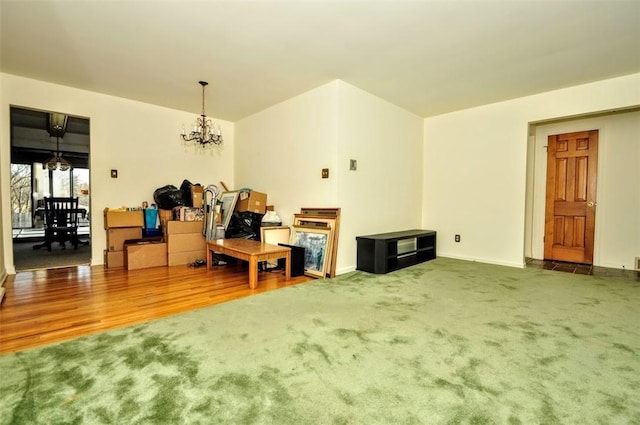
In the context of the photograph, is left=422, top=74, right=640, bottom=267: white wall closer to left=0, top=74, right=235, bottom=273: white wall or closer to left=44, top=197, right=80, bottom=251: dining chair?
left=0, top=74, right=235, bottom=273: white wall

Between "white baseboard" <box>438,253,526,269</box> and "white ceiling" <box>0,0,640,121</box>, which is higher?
"white ceiling" <box>0,0,640,121</box>

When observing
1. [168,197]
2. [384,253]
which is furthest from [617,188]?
[168,197]

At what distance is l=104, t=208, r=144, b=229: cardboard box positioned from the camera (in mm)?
4219

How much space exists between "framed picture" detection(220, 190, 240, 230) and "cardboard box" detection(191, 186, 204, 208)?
0.35 metres

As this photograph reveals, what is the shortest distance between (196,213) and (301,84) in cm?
254

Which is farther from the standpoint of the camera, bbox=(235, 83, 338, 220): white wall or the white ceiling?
bbox=(235, 83, 338, 220): white wall

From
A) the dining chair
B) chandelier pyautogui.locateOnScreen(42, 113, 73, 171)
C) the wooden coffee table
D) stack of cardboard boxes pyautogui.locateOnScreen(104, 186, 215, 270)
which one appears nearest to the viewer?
the wooden coffee table

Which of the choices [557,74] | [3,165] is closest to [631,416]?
[557,74]

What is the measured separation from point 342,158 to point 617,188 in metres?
4.22

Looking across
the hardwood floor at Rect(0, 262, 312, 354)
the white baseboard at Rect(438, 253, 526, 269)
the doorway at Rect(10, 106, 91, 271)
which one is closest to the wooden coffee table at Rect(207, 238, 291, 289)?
the hardwood floor at Rect(0, 262, 312, 354)

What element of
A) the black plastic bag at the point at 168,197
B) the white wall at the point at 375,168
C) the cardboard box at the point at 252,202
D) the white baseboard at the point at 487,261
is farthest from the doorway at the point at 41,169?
the white baseboard at the point at 487,261

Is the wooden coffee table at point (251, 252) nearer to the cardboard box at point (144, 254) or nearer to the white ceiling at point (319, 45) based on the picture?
the cardboard box at point (144, 254)

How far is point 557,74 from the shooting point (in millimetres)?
3631

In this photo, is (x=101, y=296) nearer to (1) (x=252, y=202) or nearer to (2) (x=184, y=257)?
(2) (x=184, y=257)
